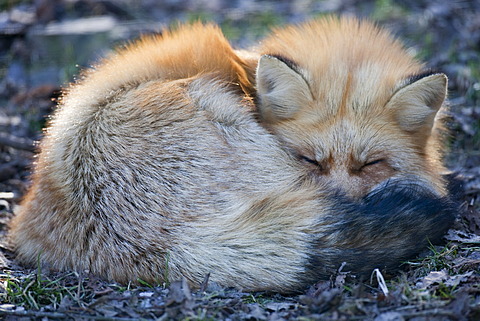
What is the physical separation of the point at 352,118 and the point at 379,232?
847 mm

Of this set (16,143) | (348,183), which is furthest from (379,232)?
(16,143)

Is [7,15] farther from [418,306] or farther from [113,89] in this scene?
[418,306]

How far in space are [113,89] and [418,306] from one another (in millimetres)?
2248

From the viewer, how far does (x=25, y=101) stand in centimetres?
584

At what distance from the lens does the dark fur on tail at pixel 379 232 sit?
2.61 metres

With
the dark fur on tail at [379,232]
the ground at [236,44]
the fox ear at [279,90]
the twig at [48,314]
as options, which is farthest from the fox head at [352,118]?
the twig at [48,314]

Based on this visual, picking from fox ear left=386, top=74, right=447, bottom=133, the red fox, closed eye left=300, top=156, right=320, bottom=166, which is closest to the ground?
the red fox

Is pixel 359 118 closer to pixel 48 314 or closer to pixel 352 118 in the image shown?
pixel 352 118

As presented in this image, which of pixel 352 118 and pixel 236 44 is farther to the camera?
pixel 236 44

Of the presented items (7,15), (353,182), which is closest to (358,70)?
(353,182)

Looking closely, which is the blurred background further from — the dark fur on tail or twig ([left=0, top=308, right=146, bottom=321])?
twig ([left=0, top=308, right=146, bottom=321])

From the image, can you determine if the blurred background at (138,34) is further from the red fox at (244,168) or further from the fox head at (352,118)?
the red fox at (244,168)

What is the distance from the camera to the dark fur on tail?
261 centimetres

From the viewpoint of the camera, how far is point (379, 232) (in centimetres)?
264
